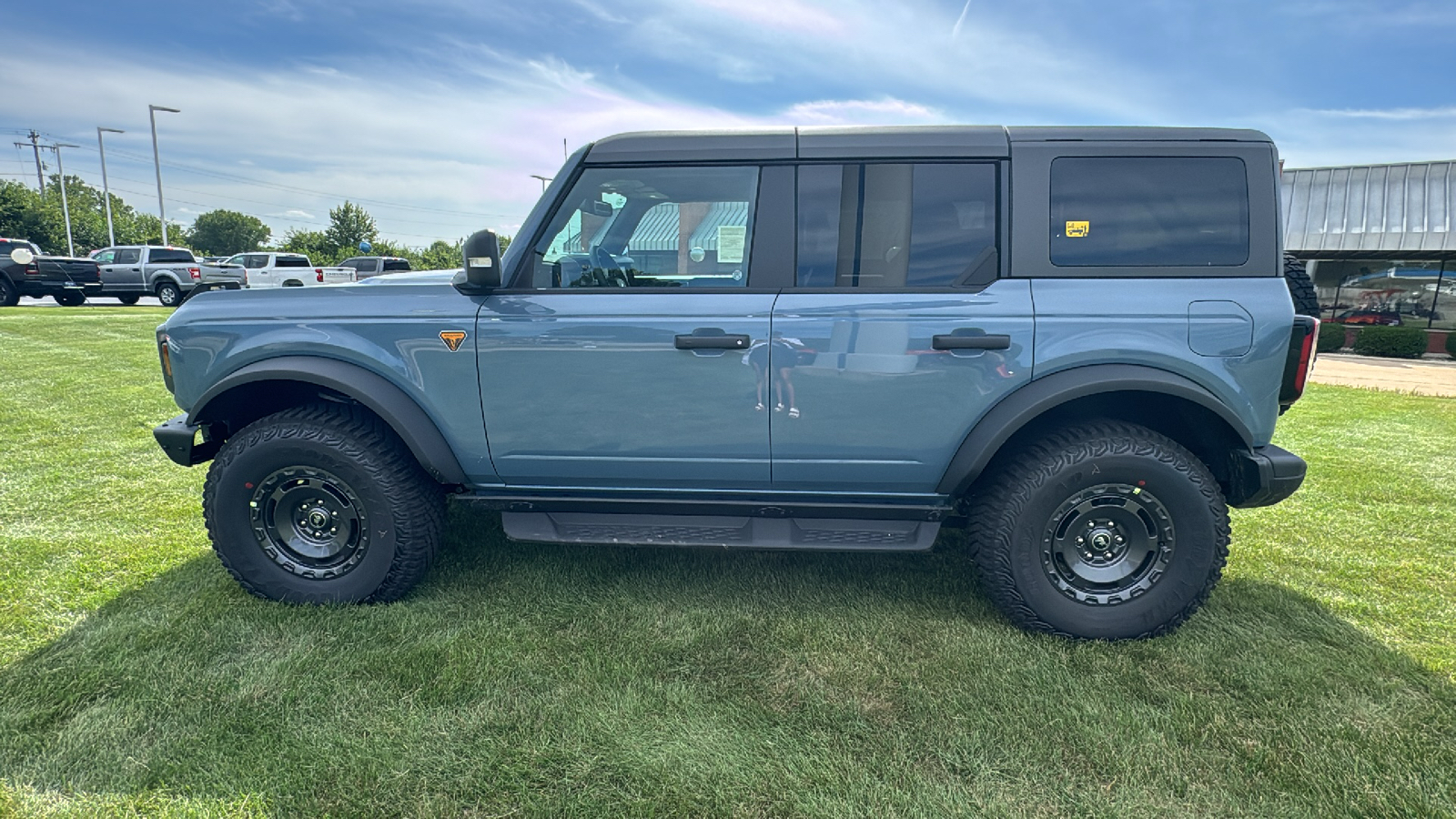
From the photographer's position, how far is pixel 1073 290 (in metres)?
2.75

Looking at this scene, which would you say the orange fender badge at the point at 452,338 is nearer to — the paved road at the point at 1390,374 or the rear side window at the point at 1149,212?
the rear side window at the point at 1149,212

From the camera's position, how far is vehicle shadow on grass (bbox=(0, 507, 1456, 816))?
2086mm

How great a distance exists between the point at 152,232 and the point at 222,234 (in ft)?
50.7

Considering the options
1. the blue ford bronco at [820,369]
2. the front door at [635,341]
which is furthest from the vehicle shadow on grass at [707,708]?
the front door at [635,341]

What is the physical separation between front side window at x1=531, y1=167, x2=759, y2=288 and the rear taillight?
6.77 ft

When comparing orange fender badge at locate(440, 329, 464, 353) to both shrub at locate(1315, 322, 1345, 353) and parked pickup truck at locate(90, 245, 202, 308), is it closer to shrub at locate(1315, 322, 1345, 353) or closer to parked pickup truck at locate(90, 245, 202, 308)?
shrub at locate(1315, 322, 1345, 353)

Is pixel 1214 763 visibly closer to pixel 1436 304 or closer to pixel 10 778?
pixel 10 778

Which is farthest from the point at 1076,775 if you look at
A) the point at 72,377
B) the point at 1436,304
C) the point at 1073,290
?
the point at 1436,304

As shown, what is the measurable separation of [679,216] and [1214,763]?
2579 mm

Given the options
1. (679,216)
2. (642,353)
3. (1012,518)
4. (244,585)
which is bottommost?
(244,585)

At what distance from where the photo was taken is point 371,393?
2951 millimetres

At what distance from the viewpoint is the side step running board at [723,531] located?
292 cm

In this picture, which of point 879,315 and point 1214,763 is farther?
point 879,315

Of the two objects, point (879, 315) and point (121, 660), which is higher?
point (879, 315)
